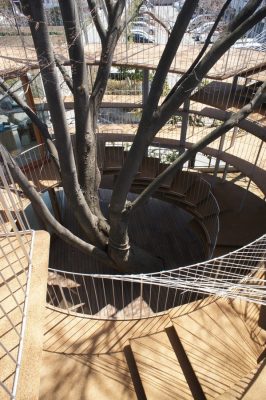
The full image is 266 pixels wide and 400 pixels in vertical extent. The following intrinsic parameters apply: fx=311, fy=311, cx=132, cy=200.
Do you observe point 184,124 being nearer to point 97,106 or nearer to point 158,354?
point 97,106

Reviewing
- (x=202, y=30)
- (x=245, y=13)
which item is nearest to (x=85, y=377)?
(x=245, y=13)

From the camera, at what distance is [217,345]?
4.16m

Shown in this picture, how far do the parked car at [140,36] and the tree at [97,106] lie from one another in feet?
12.9

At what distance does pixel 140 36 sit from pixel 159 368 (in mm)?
9155

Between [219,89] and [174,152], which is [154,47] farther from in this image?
[174,152]

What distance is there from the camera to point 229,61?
752 cm

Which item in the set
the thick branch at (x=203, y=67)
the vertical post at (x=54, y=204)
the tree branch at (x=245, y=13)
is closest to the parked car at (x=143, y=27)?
the vertical post at (x=54, y=204)

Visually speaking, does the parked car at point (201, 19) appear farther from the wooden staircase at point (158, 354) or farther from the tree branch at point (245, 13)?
the wooden staircase at point (158, 354)

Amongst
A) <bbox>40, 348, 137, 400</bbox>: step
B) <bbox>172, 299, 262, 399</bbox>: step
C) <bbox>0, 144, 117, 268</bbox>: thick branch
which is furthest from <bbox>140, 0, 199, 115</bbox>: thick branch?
<bbox>40, 348, 137, 400</bbox>: step

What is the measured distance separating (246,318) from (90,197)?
3759mm

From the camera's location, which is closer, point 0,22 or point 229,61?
point 0,22

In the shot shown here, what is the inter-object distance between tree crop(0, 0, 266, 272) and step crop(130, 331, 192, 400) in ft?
7.56

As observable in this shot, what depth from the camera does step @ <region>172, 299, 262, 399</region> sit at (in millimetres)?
3779

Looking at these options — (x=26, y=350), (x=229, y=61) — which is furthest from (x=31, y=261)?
(x=229, y=61)
